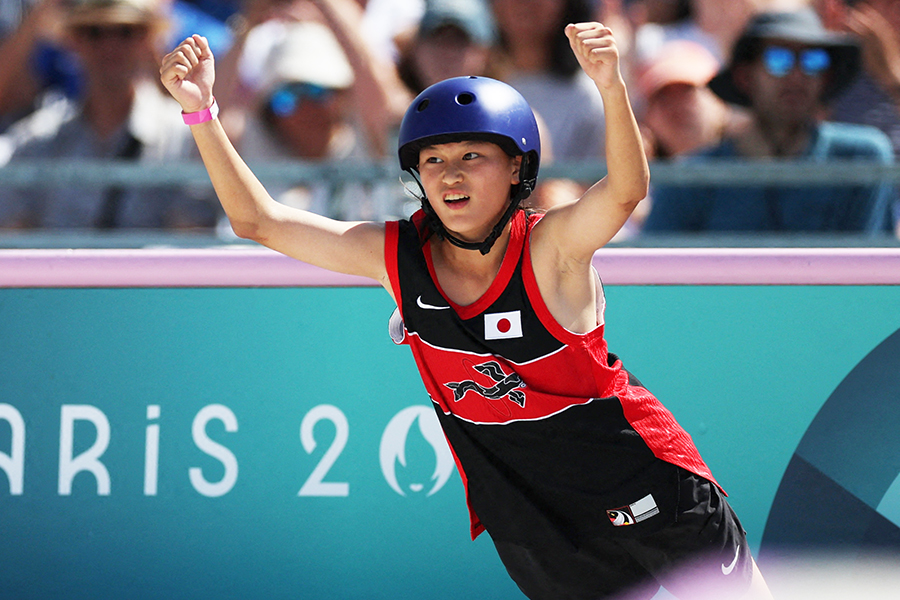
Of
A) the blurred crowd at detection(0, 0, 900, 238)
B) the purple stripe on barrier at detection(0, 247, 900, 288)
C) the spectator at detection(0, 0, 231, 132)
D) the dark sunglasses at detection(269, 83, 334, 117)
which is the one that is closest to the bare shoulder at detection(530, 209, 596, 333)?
the purple stripe on barrier at detection(0, 247, 900, 288)

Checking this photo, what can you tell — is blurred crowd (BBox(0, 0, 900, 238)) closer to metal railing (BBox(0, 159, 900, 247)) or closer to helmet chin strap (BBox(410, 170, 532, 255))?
metal railing (BBox(0, 159, 900, 247))

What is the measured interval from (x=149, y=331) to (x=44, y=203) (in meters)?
1.80

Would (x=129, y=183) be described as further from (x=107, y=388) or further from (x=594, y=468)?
(x=594, y=468)

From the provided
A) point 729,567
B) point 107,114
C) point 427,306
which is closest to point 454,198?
point 427,306

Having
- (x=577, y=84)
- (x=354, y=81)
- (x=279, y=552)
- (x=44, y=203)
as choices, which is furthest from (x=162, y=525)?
(x=577, y=84)

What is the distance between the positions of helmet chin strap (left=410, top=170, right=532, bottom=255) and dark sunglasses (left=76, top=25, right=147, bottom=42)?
10.3 ft

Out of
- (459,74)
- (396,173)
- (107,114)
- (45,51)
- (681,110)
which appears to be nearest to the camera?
(396,173)

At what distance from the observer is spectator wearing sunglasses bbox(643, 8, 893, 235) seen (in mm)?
4379

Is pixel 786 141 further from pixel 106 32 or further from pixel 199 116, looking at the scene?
pixel 106 32

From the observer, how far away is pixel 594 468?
9.59 ft

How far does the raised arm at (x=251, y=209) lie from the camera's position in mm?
2754

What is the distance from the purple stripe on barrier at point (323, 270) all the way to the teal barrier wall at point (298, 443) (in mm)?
58

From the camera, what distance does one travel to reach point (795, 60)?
489 cm

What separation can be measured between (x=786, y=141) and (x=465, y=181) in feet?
8.43
